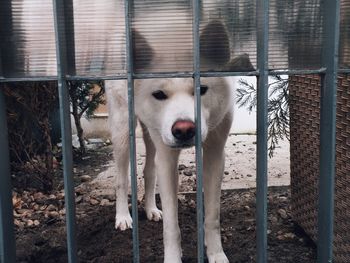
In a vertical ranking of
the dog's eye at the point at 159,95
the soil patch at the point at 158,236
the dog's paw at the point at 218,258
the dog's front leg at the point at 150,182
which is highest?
the dog's eye at the point at 159,95

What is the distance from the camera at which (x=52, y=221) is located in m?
3.55

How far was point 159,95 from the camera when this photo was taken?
2.45 m

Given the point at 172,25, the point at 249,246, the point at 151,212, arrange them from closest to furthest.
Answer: the point at 172,25, the point at 249,246, the point at 151,212

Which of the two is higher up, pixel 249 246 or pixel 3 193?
pixel 3 193

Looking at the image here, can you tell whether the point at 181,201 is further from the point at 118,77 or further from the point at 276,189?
the point at 118,77

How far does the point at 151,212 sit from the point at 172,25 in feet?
7.25

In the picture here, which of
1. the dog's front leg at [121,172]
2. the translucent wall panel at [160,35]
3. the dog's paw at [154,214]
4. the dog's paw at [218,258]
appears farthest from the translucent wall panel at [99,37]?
the dog's paw at [154,214]

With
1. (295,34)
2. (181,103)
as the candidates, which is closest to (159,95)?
(181,103)

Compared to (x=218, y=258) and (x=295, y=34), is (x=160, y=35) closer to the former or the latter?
(x=295, y=34)

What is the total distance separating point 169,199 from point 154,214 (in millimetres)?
873

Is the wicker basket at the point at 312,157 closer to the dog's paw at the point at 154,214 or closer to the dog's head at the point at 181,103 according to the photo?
the dog's head at the point at 181,103

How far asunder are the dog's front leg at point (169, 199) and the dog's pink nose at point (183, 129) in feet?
1.66

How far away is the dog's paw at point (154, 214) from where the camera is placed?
349cm

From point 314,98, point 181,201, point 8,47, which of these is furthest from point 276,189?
point 8,47
